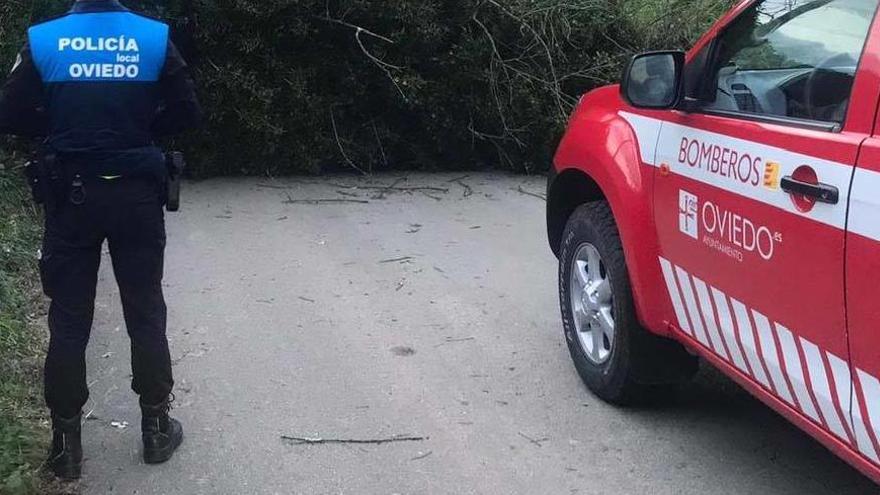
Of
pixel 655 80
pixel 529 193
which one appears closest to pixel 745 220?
pixel 655 80

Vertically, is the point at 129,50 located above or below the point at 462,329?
above

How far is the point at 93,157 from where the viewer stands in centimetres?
353

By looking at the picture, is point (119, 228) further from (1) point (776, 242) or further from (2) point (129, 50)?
(1) point (776, 242)

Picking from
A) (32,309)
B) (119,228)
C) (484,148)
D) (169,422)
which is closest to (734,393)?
(169,422)

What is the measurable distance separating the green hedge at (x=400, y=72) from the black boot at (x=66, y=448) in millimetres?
5581

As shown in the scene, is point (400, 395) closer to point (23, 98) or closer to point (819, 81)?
point (23, 98)

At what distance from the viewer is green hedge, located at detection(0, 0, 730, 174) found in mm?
9047

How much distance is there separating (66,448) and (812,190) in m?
2.76

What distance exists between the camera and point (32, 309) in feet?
18.4

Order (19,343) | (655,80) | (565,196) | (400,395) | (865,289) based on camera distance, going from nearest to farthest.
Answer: (865,289) → (655,80) → (400,395) → (19,343) → (565,196)

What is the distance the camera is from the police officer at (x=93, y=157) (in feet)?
11.5

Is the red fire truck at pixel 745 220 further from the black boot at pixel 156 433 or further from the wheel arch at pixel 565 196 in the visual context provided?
the black boot at pixel 156 433

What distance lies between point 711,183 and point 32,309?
3.90 metres

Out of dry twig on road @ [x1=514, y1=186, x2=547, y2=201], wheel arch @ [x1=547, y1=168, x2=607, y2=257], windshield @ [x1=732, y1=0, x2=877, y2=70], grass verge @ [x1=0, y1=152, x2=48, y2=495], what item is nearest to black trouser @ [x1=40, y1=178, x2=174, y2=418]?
grass verge @ [x1=0, y1=152, x2=48, y2=495]
